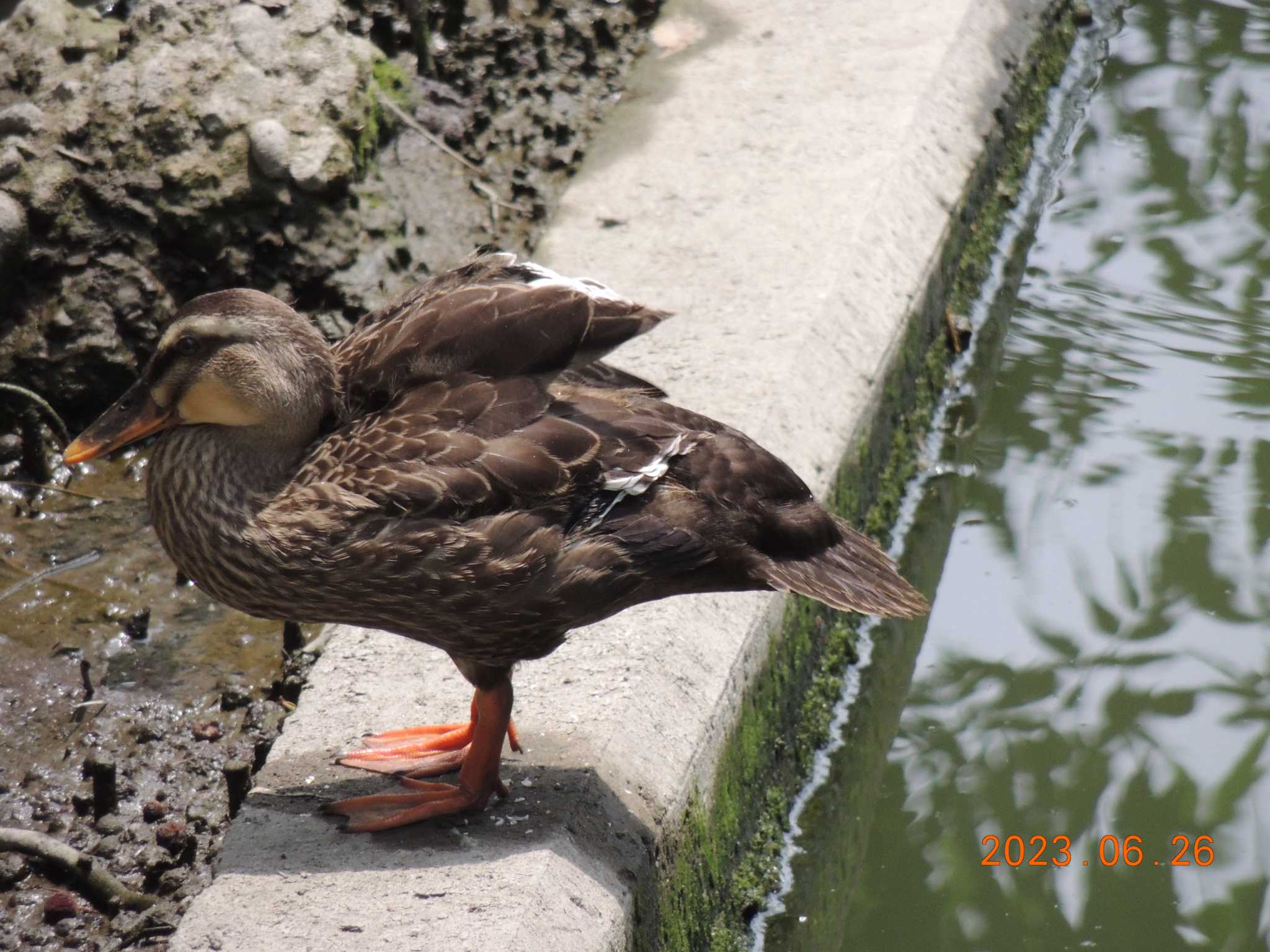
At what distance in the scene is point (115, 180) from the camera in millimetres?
4461

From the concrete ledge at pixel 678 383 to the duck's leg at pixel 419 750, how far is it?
1.8 inches

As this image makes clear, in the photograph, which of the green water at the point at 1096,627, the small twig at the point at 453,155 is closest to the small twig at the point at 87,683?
the green water at the point at 1096,627

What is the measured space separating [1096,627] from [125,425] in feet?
8.41

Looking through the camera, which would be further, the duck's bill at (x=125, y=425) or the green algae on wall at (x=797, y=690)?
the green algae on wall at (x=797, y=690)

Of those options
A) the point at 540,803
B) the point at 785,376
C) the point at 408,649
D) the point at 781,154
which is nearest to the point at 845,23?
the point at 781,154

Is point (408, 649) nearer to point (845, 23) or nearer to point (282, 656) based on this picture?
point (282, 656)

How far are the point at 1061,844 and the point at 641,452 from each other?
4.98ft

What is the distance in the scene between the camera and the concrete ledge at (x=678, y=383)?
279 centimetres

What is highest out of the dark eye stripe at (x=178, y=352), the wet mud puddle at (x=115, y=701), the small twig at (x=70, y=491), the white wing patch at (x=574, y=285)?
the white wing patch at (x=574, y=285)

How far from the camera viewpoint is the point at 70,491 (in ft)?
13.6

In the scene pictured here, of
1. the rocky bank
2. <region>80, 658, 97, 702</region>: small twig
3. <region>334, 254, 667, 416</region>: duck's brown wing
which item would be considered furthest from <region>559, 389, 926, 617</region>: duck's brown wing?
the rocky bank

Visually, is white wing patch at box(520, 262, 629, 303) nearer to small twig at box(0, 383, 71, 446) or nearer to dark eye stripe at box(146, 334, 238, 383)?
dark eye stripe at box(146, 334, 238, 383)

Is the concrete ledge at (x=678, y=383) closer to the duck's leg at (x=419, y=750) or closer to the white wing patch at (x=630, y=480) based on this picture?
the duck's leg at (x=419, y=750)

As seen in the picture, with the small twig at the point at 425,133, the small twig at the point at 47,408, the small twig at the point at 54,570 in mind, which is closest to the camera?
the small twig at the point at 54,570
